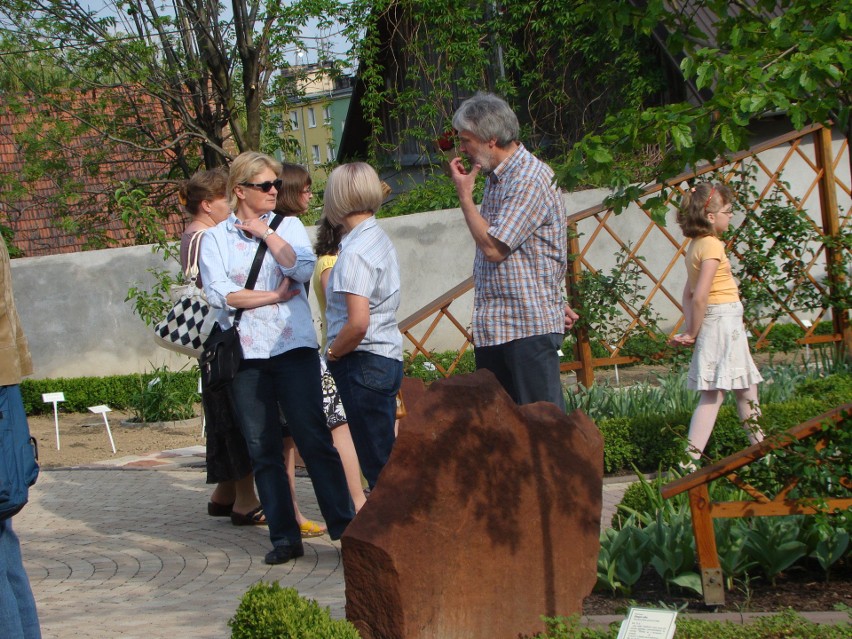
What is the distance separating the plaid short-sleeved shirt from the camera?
14.3ft

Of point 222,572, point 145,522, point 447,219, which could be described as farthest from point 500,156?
point 447,219

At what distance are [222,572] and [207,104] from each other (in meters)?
12.0

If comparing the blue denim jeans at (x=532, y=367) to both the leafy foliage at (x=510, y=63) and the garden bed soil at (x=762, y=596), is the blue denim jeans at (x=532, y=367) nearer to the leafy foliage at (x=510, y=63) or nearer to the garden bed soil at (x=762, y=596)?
the garden bed soil at (x=762, y=596)

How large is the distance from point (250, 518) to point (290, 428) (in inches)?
48.9

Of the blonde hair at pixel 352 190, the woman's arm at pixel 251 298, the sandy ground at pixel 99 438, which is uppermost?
the blonde hair at pixel 352 190

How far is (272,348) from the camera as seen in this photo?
483 centimetres

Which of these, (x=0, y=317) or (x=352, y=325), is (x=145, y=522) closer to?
(x=352, y=325)

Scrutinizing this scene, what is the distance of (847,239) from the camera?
8398 millimetres

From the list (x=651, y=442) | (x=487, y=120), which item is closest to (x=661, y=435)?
(x=651, y=442)

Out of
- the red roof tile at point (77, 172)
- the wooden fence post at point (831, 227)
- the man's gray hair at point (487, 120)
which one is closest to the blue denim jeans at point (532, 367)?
the man's gray hair at point (487, 120)

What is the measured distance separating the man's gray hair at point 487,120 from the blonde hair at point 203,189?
199 cm

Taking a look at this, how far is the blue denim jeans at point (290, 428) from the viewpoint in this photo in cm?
488

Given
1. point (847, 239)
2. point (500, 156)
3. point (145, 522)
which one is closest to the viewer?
point (500, 156)

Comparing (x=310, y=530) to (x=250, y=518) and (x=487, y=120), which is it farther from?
(x=487, y=120)
